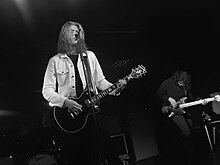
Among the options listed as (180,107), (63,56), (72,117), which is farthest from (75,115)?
(180,107)

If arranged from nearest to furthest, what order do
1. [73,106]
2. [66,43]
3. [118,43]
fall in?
[73,106]
[66,43]
[118,43]

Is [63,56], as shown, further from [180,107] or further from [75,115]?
[180,107]

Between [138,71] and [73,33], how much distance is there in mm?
442

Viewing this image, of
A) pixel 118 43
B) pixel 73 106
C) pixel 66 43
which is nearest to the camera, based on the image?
pixel 73 106

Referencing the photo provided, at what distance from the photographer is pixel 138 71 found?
6.09 feet

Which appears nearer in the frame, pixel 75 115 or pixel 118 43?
pixel 75 115

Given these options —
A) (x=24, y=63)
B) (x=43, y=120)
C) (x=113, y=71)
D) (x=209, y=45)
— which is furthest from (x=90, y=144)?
(x=209, y=45)

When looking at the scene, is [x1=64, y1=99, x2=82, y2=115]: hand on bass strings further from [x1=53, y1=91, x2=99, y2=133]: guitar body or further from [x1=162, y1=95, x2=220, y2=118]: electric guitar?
[x1=162, y1=95, x2=220, y2=118]: electric guitar

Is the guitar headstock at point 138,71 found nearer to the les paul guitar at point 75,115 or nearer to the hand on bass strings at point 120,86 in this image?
the hand on bass strings at point 120,86

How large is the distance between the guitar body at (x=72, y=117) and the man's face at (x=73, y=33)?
0.33m

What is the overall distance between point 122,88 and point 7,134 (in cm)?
68

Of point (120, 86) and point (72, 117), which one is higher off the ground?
point (120, 86)

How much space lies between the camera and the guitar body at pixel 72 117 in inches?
67.7

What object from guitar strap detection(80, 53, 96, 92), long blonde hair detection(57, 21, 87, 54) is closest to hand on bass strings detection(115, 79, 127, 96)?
guitar strap detection(80, 53, 96, 92)
